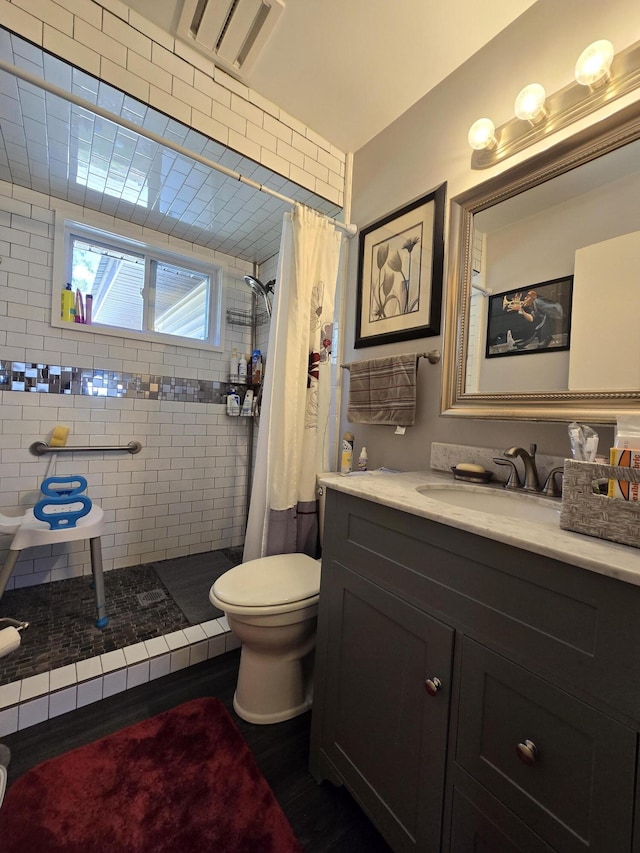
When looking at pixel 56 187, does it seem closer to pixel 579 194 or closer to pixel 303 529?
pixel 303 529

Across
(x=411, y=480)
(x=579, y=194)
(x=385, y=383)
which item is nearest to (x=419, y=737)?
(x=411, y=480)

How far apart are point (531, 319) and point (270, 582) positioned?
50.6 inches

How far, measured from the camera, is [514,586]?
2.05 ft

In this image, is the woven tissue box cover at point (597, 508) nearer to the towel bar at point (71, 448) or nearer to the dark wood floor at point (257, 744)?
the dark wood floor at point (257, 744)

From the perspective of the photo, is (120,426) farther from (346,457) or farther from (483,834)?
(483,834)

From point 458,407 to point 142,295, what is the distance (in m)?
2.21

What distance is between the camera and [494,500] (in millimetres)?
1096

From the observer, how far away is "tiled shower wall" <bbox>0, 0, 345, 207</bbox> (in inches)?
46.1

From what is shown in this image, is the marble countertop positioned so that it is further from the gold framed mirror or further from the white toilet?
the white toilet

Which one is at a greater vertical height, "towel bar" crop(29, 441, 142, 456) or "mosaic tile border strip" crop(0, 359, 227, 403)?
"mosaic tile border strip" crop(0, 359, 227, 403)

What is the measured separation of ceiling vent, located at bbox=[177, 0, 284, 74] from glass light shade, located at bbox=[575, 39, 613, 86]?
3.31 feet

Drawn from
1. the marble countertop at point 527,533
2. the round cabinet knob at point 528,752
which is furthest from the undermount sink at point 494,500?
the round cabinet knob at point 528,752

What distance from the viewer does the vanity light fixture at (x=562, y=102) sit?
98cm

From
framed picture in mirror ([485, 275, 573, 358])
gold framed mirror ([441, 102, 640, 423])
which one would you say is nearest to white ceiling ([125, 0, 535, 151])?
gold framed mirror ([441, 102, 640, 423])
